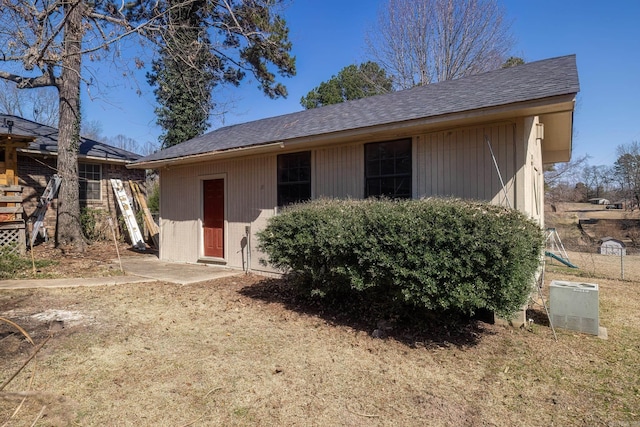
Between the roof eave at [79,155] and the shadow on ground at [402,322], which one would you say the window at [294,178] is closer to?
the shadow on ground at [402,322]

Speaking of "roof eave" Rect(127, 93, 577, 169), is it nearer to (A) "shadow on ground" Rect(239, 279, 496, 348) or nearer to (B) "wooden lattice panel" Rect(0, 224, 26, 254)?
(A) "shadow on ground" Rect(239, 279, 496, 348)

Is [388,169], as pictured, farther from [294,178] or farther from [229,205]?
[229,205]

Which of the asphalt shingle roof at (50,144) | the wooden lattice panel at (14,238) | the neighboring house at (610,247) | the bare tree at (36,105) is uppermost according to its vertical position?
the bare tree at (36,105)

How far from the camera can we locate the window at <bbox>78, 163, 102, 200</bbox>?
1353 centimetres

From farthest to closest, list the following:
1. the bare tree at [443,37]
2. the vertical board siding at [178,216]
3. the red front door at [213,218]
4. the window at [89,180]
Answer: the bare tree at [443,37] → the window at [89,180] → the vertical board siding at [178,216] → the red front door at [213,218]

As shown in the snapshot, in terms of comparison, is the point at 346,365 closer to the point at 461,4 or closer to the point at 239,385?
the point at 239,385

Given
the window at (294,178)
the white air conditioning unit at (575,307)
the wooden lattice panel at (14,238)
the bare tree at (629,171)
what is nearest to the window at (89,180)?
the wooden lattice panel at (14,238)

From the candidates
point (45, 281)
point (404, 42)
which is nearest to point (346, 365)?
point (45, 281)

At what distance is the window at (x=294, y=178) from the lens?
7.62m

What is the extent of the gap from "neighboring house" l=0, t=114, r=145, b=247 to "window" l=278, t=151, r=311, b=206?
7631 mm

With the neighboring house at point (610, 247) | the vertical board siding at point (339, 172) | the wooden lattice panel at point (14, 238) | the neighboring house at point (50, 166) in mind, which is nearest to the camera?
the vertical board siding at point (339, 172)

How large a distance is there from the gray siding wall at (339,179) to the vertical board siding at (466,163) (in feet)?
0.04

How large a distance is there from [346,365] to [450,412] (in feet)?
3.66

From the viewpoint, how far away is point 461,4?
17.6 meters
